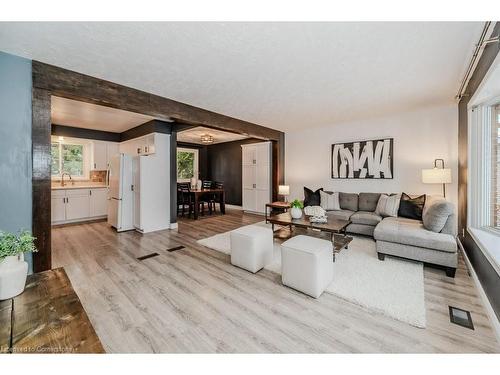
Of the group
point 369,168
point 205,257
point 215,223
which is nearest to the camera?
point 205,257

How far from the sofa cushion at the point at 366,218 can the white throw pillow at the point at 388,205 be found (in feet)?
0.48

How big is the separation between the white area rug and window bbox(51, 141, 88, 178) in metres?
5.37

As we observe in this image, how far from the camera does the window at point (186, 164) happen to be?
814cm

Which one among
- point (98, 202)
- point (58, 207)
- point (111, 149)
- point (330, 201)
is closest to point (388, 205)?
point (330, 201)

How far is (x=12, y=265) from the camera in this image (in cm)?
137

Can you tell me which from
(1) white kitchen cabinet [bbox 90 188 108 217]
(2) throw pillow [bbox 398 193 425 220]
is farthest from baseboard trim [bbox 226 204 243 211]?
(2) throw pillow [bbox 398 193 425 220]

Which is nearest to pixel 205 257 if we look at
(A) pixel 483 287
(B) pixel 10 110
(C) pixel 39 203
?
(C) pixel 39 203

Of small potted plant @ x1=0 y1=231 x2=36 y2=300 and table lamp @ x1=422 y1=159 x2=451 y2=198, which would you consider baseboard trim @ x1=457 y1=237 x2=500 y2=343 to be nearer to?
table lamp @ x1=422 y1=159 x2=451 y2=198

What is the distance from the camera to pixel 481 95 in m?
2.40

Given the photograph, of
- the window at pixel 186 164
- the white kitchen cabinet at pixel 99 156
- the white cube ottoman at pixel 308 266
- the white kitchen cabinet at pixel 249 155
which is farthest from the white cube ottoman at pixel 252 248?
the window at pixel 186 164

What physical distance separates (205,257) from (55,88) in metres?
2.80

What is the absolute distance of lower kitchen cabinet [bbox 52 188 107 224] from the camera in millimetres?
5168

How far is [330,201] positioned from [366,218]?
0.92m
